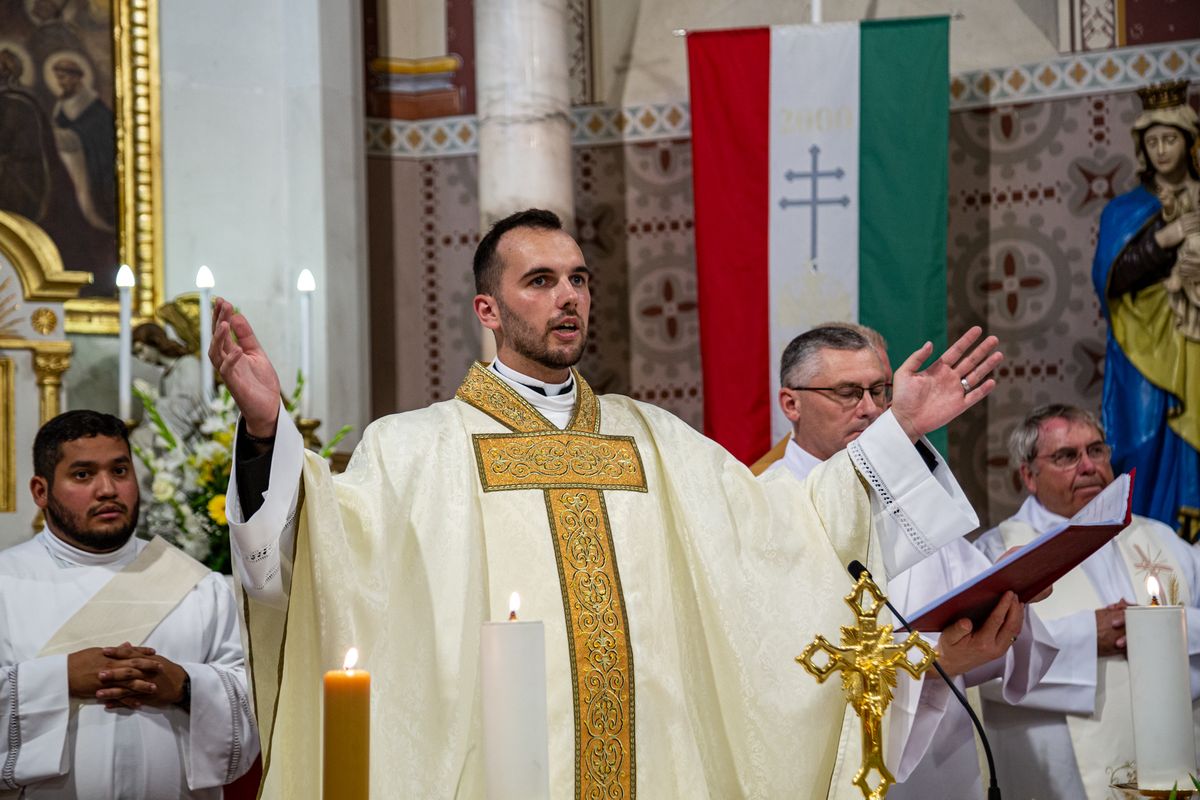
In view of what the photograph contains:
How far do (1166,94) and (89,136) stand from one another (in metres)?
4.70

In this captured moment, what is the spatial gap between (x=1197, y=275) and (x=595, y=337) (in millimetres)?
2847

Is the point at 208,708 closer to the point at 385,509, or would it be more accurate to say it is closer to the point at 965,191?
the point at 385,509

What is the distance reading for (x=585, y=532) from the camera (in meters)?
3.79

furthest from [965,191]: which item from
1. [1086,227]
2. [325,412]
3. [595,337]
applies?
[325,412]

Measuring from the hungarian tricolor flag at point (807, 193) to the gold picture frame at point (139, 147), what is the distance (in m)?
2.43

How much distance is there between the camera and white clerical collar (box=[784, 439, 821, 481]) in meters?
4.92

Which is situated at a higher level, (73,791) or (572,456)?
(572,456)

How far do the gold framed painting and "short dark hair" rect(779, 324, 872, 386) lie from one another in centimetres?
313

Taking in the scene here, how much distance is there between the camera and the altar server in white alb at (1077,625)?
516 centimetres

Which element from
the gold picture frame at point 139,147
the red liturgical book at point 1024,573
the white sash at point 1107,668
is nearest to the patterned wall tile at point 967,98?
the gold picture frame at point 139,147

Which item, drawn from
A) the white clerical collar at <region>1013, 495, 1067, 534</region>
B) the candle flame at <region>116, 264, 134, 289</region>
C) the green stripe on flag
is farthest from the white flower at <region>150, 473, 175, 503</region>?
the green stripe on flag

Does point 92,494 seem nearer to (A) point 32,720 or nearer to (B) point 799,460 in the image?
(A) point 32,720

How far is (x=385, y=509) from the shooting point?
3604 mm

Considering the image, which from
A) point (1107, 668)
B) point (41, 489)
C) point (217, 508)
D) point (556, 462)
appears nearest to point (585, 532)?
point (556, 462)
